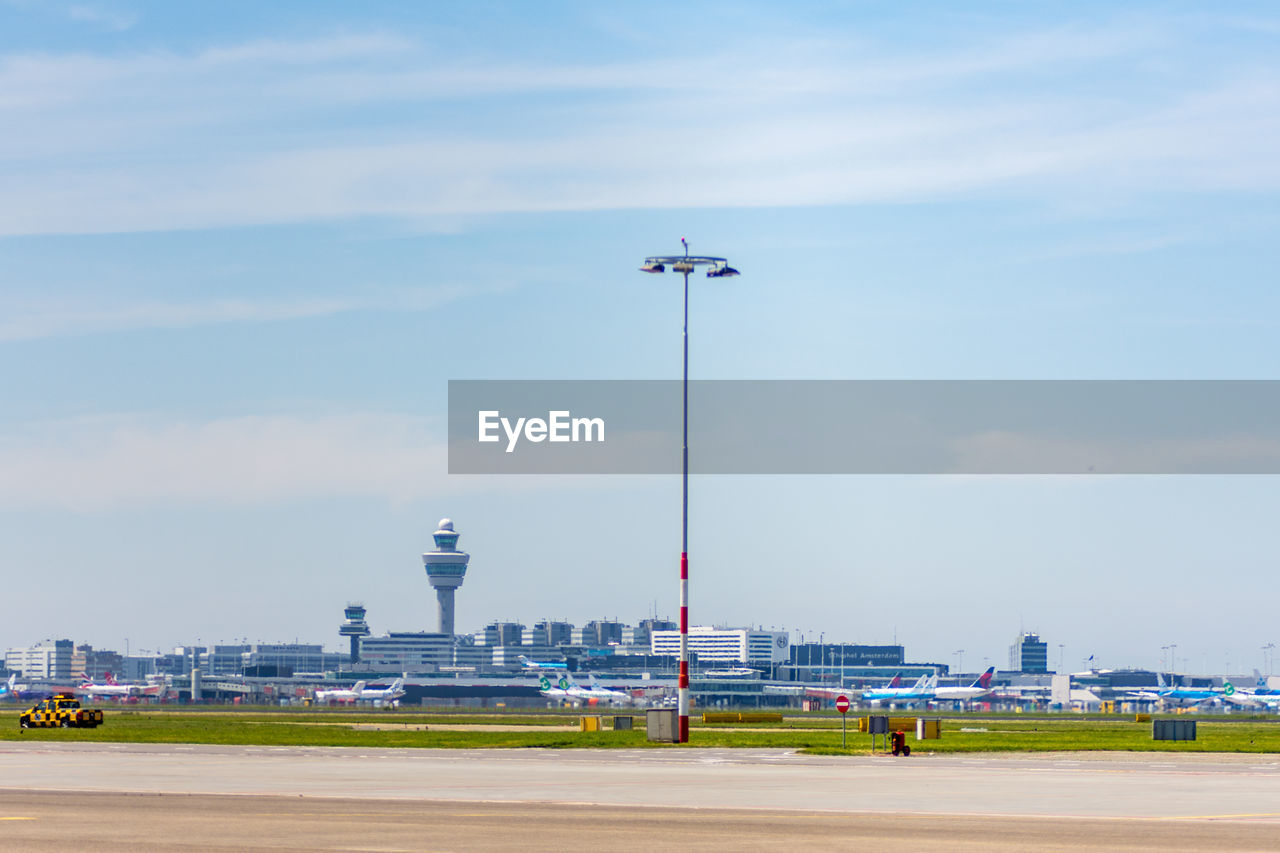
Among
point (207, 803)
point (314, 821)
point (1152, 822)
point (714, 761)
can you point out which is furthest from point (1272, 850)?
point (714, 761)

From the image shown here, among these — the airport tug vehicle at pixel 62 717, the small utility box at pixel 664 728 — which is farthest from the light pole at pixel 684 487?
the airport tug vehicle at pixel 62 717

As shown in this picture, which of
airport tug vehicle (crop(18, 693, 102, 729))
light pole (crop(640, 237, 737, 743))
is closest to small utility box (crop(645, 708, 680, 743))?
light pole (crop(640, 237, 737, 743))

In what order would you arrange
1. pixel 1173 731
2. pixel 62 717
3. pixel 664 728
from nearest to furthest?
pixel 664 728 < pixel 1173 731 < pixel 62 717

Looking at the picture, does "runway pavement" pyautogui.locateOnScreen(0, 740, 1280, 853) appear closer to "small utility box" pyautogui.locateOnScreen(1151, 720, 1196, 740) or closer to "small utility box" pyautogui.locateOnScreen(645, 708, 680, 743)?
"small utility box" pyautogui.locateOnScreen(645, 708, 680, 743)

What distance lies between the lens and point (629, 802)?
3538cm

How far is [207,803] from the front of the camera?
34781 millimetres

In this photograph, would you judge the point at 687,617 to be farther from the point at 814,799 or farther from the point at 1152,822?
the point at 1152,822

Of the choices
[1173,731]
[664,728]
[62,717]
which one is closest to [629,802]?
[664,728]

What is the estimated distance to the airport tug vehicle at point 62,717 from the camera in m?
96.4

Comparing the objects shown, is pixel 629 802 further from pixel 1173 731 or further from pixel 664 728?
pixel 1173 731

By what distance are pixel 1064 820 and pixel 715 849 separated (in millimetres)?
9147

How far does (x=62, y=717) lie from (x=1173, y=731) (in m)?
63.1

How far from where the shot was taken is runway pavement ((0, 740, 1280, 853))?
26.7m

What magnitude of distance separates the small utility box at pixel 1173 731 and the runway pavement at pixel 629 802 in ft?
66.3
